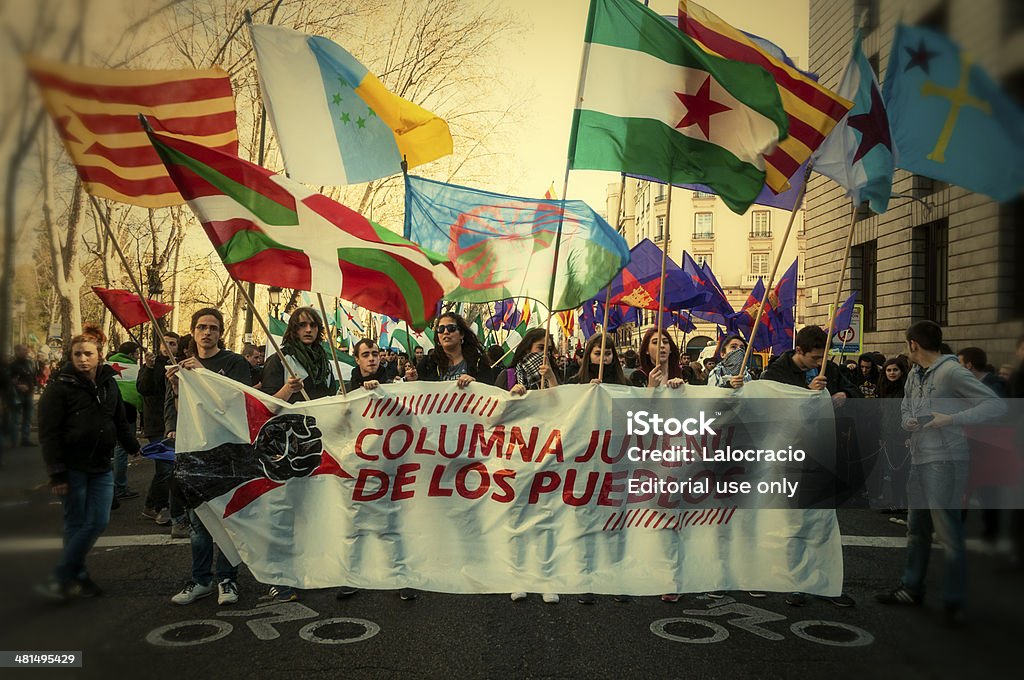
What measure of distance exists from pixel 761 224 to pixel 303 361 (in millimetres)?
61338

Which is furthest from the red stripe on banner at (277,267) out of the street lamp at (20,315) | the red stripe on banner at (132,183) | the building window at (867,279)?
the building window at (867,279)

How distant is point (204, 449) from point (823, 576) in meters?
4.05

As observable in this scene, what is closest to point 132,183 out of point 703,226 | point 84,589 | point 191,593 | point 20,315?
point 191,593

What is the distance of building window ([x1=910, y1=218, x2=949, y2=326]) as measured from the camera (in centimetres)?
430

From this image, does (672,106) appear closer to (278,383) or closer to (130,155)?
(278,383)

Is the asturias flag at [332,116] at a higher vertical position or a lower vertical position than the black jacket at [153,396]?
higher

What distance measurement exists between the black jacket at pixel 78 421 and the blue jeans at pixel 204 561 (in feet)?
2.62

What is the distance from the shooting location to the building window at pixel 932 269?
14.1 feet

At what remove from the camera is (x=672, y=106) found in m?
4.82

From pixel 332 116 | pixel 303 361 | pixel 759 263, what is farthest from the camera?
pixel 759 263

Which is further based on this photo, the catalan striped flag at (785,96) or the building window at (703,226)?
the building window at (703,226)

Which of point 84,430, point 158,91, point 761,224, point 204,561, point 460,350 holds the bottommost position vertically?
point 204,561

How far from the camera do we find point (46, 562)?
231 centimetres

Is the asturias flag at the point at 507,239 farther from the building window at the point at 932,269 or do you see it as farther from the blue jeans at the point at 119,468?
the blue jeans at the point at 119,468
